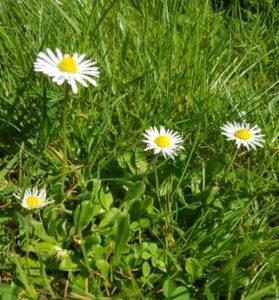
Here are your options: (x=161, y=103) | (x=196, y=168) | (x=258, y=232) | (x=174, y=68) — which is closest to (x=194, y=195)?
(x=196, y=168)

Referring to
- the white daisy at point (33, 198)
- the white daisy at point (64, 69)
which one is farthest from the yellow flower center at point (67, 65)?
the white daisy at point (33, 198)

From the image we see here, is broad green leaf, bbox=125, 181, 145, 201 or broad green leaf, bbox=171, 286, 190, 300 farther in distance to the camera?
broad green leaf, bbox=125, 181, 145, 201

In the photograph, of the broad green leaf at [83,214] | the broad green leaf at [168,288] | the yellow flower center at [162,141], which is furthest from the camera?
the yellow flower center at [162,141]

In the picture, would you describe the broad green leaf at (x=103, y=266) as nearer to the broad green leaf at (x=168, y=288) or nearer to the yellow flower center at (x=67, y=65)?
the broad green leaf at (x=168, y=288)

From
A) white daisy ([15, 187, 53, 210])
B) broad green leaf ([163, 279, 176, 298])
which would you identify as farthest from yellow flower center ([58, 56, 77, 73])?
broad green leaf ([163, 279, 176, 298])

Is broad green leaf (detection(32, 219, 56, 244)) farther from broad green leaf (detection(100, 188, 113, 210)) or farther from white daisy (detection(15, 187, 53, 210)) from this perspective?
broad green leaf (detection(100, 188, 113, 210))

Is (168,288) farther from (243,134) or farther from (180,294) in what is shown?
(243,134)
